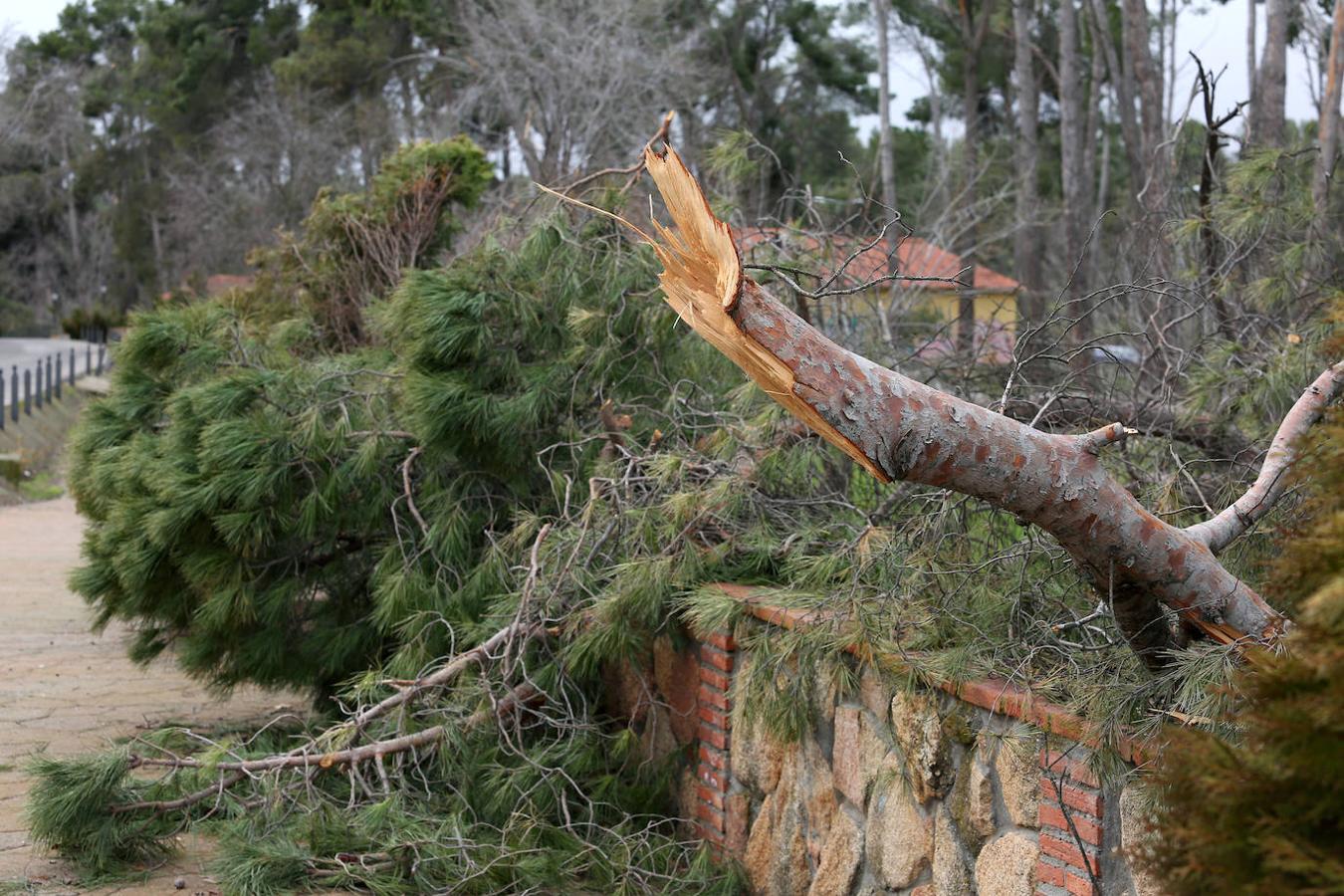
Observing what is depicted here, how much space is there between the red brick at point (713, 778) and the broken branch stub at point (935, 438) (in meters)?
2.08

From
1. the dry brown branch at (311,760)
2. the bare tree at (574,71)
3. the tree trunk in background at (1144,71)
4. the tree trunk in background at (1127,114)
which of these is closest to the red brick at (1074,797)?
the dry brown branch at (311,760)

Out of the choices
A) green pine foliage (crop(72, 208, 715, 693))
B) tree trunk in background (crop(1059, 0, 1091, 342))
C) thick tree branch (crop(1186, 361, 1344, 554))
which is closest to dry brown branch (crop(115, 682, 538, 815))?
green pine foliage (crop(72, 208, 715, 693))

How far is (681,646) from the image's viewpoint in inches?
196

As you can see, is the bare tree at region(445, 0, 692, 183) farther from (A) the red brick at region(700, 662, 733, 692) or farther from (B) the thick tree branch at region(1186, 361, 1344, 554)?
(B) the thick tree branch at region(1186, 361, 1344, 554)

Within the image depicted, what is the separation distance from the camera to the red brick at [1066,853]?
3008 millimetres

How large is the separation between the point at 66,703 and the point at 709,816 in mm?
3754

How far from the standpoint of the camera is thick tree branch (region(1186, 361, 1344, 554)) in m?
2.96

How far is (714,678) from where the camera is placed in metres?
4.69

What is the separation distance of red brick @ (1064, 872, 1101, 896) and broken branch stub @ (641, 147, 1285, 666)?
0.65 metres

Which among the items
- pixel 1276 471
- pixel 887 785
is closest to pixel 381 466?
pixel 887 785

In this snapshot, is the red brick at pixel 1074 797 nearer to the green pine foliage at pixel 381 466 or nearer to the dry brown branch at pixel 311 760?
the dry brown branch at pixel 311 760

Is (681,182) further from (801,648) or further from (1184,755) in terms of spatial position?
(801,648)

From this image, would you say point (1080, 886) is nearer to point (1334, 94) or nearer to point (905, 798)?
point (905, 798)

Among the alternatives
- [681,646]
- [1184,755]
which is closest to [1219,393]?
[681,646]
